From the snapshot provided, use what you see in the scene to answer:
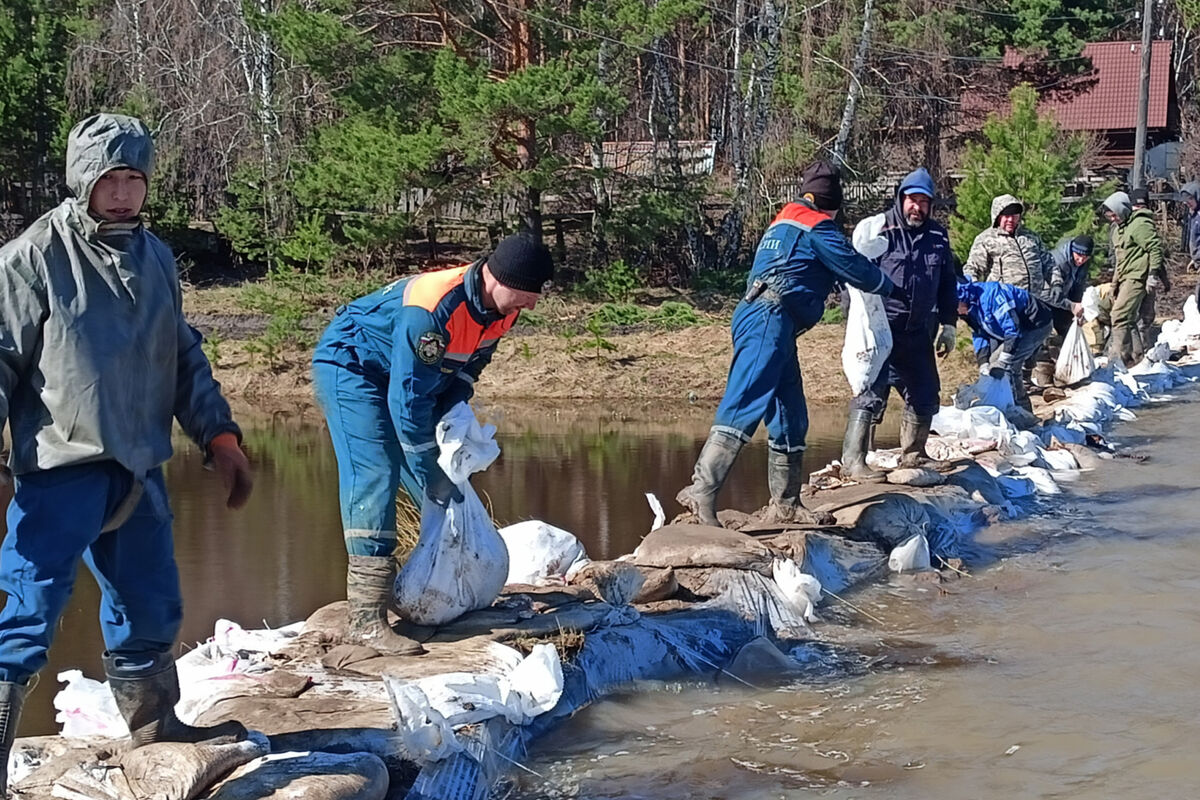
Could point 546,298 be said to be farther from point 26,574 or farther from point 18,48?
point 26,574

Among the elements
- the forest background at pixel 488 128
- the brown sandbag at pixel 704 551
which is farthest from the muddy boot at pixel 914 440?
the forest background at pixel 488 128

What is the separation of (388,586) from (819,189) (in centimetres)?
296

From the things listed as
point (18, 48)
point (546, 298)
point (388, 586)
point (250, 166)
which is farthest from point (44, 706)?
point (18, 48)

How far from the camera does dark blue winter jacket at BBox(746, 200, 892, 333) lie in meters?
6.52

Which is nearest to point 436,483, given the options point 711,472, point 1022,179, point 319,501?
point 711,472

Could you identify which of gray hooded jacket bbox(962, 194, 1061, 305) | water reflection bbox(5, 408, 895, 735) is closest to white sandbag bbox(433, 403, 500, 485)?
water reflection bbox(5, 408, 895, 735)

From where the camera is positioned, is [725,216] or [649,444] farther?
[725,216]

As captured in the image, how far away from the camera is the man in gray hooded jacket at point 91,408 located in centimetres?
329

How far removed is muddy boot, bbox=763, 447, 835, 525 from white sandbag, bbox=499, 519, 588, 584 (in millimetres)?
1313

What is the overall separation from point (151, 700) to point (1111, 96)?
35.1 m

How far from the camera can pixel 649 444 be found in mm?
13242

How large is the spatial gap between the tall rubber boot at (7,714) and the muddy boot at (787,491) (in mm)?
4148

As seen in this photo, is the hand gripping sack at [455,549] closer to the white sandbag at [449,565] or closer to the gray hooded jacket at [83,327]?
the white sandbag at [449,565]

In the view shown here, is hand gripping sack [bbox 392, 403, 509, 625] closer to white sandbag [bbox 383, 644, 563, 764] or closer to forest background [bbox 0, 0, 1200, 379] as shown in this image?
white sandbag [bbox 383, 644, 563, 764]
